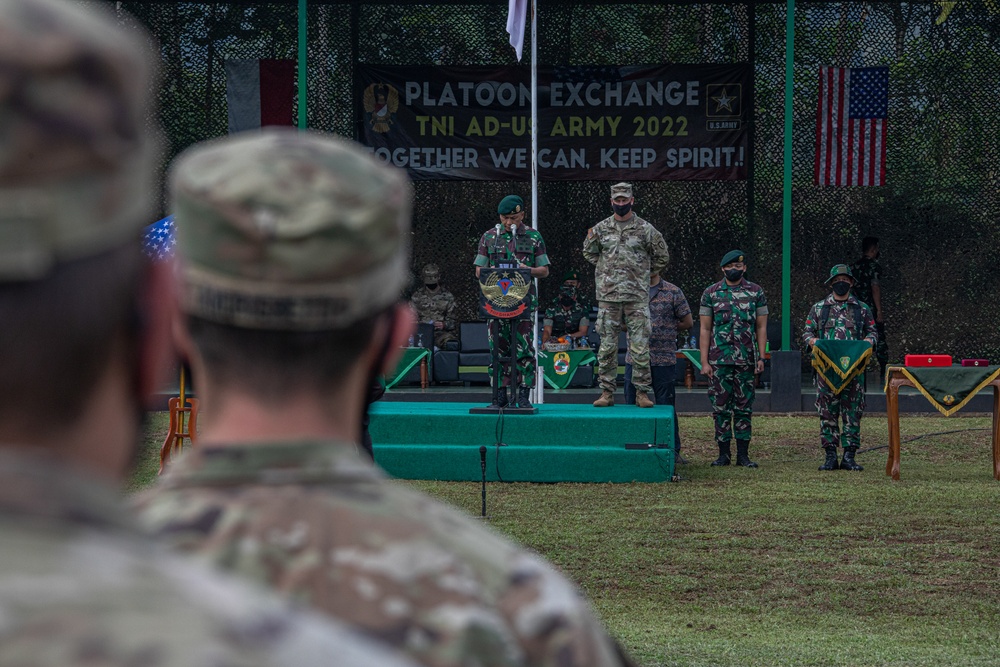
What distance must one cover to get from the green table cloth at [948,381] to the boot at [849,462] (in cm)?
85

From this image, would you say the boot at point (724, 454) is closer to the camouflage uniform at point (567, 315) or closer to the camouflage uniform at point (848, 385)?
the camouflage uniform at point (848, 385)

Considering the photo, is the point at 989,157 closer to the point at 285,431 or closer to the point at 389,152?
the point at 389,152

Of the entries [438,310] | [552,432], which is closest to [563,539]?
[552,432]

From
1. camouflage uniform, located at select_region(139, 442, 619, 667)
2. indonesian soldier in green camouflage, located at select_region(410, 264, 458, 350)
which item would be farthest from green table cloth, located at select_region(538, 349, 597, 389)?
camouflage uniform, located at select_region(139, 442, 619, 667)

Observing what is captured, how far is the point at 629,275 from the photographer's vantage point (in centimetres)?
1321

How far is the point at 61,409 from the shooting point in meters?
1.06

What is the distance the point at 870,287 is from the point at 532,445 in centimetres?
771

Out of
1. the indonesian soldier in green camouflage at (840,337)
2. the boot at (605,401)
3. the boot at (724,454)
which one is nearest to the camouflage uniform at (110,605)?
the indonesian soldier in green camouflage at (840,337)

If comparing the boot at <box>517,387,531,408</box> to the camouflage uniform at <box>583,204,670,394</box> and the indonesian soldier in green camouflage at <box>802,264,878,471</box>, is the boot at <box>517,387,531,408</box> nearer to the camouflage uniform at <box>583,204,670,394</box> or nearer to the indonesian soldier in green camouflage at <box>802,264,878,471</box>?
the camouflage uniform at <box>583,204,670,394</box>

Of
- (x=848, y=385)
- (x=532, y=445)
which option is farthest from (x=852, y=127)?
(x=532, y=445)

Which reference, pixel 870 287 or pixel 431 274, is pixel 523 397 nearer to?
pixel 431 274

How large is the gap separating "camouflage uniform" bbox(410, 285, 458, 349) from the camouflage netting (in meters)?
0.70

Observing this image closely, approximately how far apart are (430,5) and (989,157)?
24.6 ft

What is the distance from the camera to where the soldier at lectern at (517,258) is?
39.6 ft
